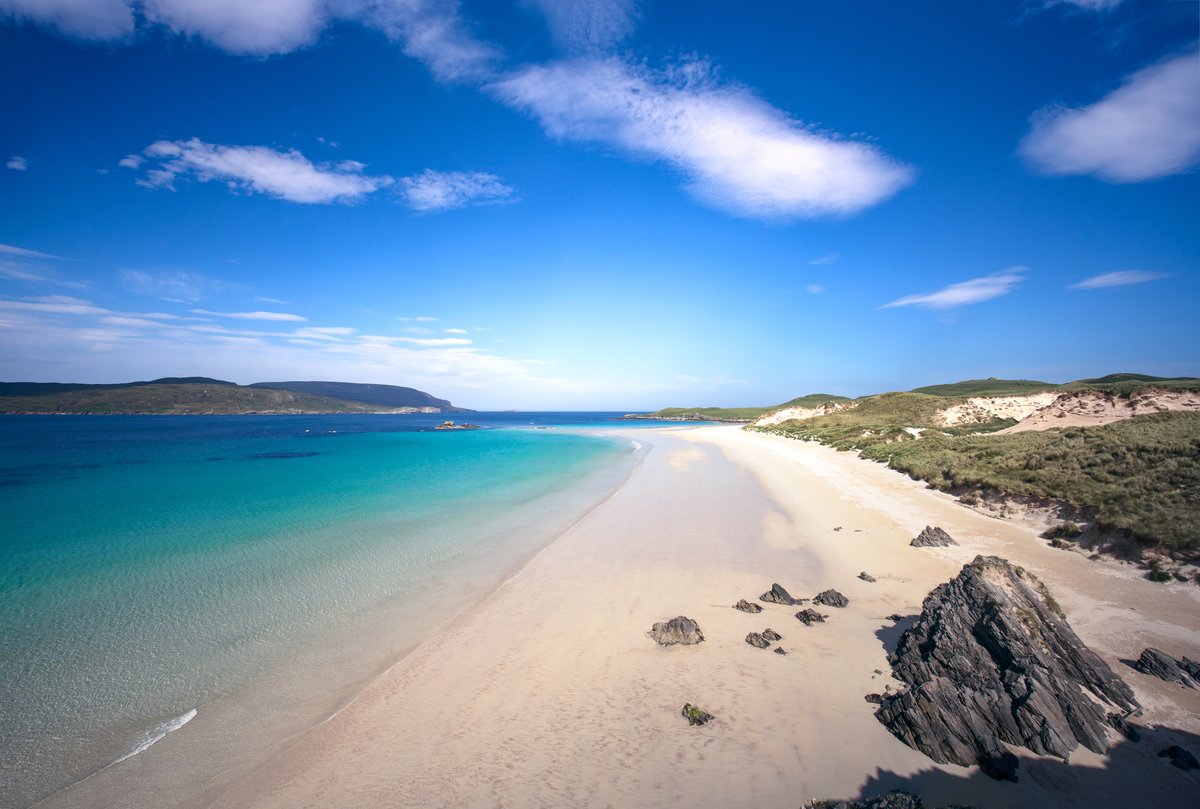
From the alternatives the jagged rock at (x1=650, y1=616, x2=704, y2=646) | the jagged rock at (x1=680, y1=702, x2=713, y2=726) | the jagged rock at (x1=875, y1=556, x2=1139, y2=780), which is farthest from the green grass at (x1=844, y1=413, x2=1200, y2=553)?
the jagged rock at (x1=680, y1=702, x2=713, y2=726)

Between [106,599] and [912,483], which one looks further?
[912,483]

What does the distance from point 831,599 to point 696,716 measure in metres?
5.06

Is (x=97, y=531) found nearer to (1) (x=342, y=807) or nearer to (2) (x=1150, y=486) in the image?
(1) (x=342, y=807)

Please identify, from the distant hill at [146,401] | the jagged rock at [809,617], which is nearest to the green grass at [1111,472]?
the jagged rock at [809,617]

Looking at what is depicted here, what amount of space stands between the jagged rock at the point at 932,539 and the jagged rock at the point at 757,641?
26.5 ft

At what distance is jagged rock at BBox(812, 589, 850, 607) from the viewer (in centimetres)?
987

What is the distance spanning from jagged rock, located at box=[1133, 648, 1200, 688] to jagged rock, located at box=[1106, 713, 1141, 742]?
61.0 inches

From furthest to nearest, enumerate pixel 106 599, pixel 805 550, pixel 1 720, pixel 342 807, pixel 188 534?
pixel 188 534 < pixel 805 550 < pixel 106 599 < pixel 1 720 < pixel 342 807

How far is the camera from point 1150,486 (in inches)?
500

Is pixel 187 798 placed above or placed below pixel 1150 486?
below

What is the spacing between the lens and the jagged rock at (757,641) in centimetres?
820

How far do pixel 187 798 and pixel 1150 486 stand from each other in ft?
69.7

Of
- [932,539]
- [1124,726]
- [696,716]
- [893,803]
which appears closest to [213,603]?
[696,716]

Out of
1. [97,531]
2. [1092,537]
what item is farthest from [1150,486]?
[97,531]
